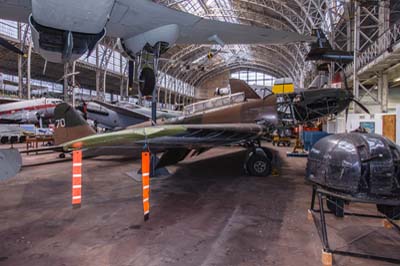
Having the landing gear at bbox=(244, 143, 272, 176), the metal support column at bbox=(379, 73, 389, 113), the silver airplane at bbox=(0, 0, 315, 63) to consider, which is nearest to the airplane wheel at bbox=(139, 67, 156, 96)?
the silver airplane at bbox=(0, 0, 315, 63)

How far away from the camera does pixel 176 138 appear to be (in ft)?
16.1

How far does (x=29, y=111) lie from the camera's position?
17.9 m

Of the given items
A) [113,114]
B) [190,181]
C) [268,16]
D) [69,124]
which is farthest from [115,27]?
[268,16]

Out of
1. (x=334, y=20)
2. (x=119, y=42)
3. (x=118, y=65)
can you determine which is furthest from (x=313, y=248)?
(x=118, y=65)

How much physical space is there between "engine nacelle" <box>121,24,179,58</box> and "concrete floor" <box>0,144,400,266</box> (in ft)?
11.1

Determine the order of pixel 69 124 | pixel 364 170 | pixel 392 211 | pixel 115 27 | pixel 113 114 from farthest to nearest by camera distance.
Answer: pixel 113 114 → pixel 69 124 → pixel 115 27 → pixel 392 211 → pixel 364 170

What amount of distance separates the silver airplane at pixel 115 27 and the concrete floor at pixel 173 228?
9.25 feet

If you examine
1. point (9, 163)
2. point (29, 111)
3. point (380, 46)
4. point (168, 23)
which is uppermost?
point (380, 46)

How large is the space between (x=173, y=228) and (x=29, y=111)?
62.2 ft

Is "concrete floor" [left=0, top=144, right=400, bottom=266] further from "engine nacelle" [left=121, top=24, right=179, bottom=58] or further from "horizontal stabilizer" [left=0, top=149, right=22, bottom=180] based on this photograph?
"engine nacelle" [left=121, top=24, right=179, bottom=58]

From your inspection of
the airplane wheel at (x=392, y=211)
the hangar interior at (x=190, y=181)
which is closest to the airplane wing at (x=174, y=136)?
the hangar interior at (x=190, y=181)

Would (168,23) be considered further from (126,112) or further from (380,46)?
(380,46)

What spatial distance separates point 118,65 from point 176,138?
32.7 metres

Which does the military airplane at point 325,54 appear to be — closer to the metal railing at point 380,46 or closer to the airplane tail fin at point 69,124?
the metal railing at point 380,46
